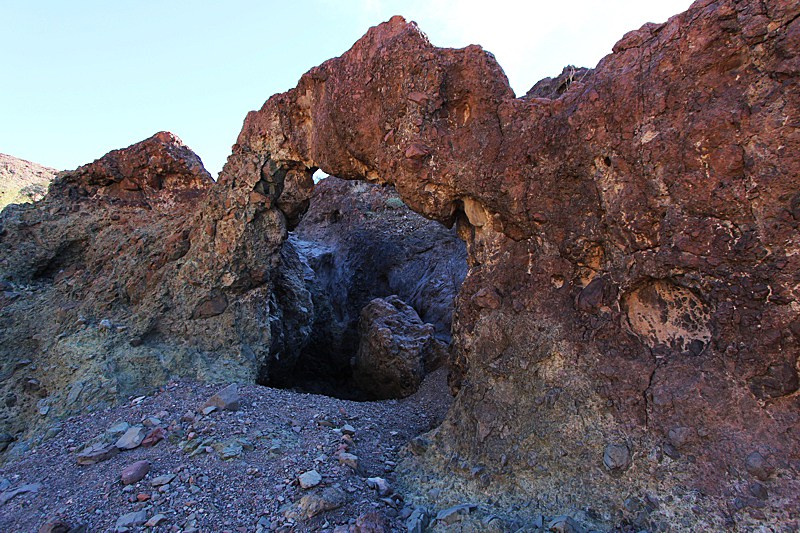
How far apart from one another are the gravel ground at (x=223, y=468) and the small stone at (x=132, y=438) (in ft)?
0.24

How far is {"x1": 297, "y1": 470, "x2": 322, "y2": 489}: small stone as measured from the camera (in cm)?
330

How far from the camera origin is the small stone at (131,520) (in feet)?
9.64

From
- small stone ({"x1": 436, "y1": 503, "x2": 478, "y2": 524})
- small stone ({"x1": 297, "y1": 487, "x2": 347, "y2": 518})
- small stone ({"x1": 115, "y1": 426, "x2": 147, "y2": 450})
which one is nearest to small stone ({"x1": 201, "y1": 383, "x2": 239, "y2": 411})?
small stone ({"x1": 115, "y1": 426, "x2": 147, "y2": 450})

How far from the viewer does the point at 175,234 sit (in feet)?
19.9

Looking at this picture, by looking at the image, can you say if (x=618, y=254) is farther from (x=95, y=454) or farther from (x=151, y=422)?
(x=95, y=454)

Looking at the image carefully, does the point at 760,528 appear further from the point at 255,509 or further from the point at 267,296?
the point at 267,296

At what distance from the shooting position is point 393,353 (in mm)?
6887

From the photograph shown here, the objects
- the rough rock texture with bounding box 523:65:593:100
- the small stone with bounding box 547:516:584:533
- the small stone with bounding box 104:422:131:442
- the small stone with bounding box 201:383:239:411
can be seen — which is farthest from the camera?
the rough rock texture with bounding box 523:65:593:100

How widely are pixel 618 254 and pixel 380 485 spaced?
2466 mm

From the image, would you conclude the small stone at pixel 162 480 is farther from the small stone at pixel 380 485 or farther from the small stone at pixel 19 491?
the small stone at pixel 380 485

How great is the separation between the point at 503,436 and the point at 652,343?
1274 mm

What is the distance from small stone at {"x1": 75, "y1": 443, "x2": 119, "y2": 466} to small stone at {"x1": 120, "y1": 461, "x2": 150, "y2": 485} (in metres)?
0.38

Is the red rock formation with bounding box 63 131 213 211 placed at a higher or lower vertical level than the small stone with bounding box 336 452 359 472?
higher

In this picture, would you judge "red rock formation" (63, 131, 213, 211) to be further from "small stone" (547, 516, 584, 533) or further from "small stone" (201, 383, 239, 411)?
"small stone" (547, 516, 584, 533)
